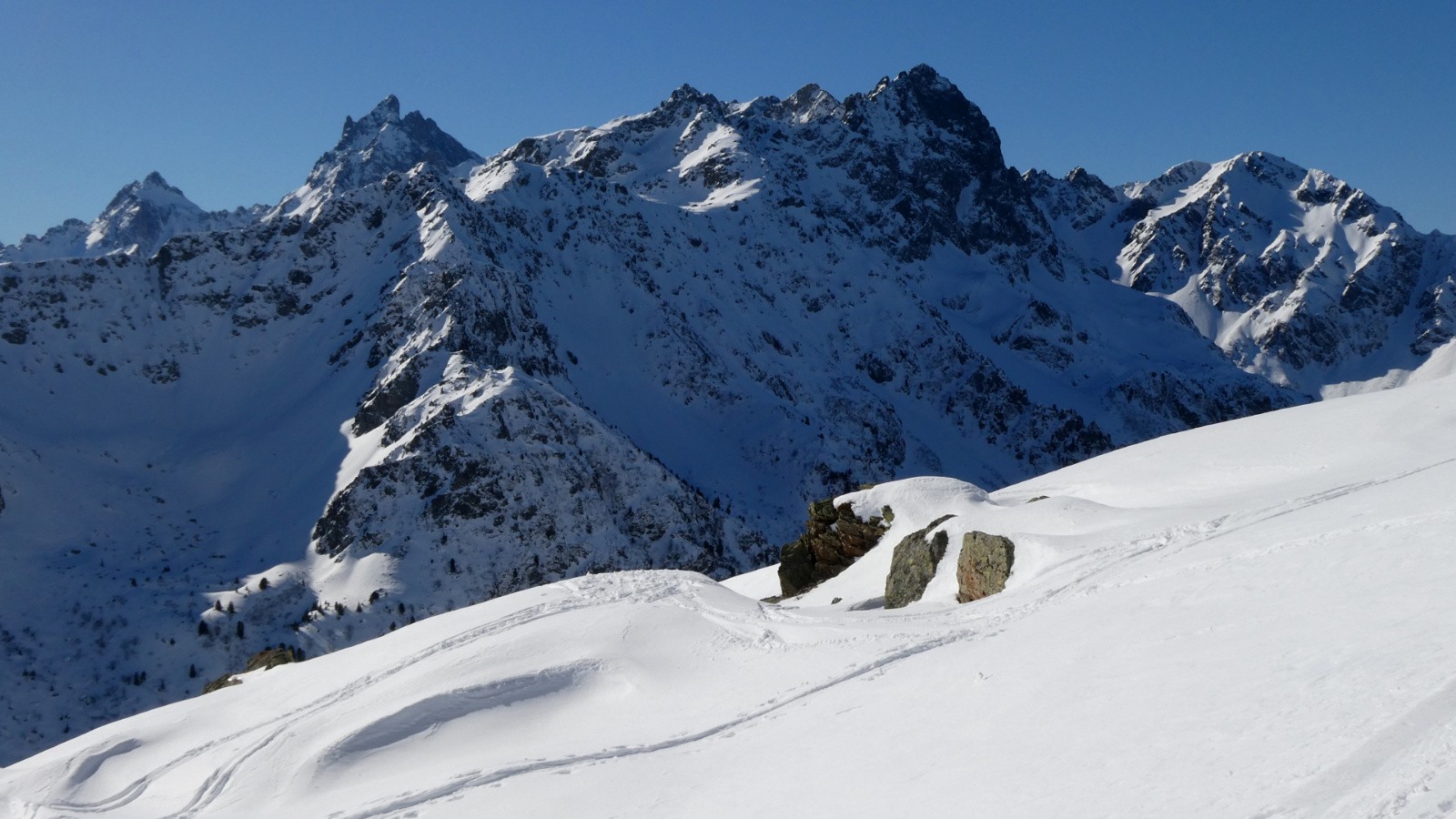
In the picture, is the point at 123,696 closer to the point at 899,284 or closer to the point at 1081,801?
the point at 1081,801

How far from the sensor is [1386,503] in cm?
1853

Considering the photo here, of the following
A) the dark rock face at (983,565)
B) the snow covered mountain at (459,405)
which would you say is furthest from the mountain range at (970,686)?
the snow covered mountain at (459,405)

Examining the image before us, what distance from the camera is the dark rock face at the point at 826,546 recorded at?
111 feet

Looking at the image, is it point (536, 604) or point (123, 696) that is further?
point (123, 696)

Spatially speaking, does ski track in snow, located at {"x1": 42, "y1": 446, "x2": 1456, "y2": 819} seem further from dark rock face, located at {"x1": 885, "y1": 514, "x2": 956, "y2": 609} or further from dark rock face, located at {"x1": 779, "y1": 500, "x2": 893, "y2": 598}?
dark rock face, located at {"x1": 779, "y1": 500, "x2": 893, "y2": 598}

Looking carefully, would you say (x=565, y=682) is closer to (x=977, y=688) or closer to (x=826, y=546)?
(x=977, y=688)

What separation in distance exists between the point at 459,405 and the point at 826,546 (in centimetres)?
5257

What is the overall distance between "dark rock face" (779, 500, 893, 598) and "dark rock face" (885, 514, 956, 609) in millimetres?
5066

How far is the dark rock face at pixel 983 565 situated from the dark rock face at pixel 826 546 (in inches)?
345

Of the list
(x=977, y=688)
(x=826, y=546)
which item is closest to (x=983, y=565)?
(x=977, y=688)

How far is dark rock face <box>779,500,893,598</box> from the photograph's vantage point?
33938 millimetres

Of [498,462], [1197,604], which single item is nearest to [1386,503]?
[1197,604]

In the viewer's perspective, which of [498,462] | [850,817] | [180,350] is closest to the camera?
[850,817]

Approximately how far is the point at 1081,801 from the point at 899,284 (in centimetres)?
15805
